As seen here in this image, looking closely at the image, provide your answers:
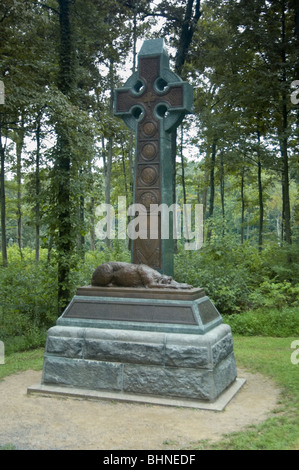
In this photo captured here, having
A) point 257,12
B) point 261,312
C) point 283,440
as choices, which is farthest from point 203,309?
point 257,12

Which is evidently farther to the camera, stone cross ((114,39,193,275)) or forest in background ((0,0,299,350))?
forest in background ((0,0,299,350))

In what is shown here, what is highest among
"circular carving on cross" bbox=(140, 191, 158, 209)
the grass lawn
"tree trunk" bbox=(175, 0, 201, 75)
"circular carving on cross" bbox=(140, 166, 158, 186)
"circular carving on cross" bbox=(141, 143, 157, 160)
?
"tree trunk" bbox=(175, 0, 201, 75)

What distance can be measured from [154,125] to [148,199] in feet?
3.55

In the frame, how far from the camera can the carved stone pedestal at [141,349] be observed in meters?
5.15

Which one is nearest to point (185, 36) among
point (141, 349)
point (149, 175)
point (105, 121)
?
point (105, 121)

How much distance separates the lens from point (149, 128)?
6625 mm

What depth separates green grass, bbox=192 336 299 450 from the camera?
3.90m

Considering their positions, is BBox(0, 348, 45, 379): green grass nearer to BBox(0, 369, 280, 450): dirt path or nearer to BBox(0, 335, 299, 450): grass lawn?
BBox(0, 335, 299, 450): grass lawn

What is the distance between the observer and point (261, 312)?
10.1 meters

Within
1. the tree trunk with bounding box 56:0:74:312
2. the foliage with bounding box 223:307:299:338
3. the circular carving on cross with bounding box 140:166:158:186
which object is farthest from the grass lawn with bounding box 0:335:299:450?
the circular carving on cross with bounding box 140:166:158:186

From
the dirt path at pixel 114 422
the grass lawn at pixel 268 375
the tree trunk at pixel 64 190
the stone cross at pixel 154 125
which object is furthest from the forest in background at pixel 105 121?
the dirt path at pixel 114 422

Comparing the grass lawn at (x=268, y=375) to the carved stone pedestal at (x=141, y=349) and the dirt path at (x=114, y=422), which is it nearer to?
the dirt path at (x=114, y=422)

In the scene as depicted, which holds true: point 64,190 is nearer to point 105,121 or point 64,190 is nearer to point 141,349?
point 105,121

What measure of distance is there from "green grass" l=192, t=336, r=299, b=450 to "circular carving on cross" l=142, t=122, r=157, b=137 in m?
3.68
